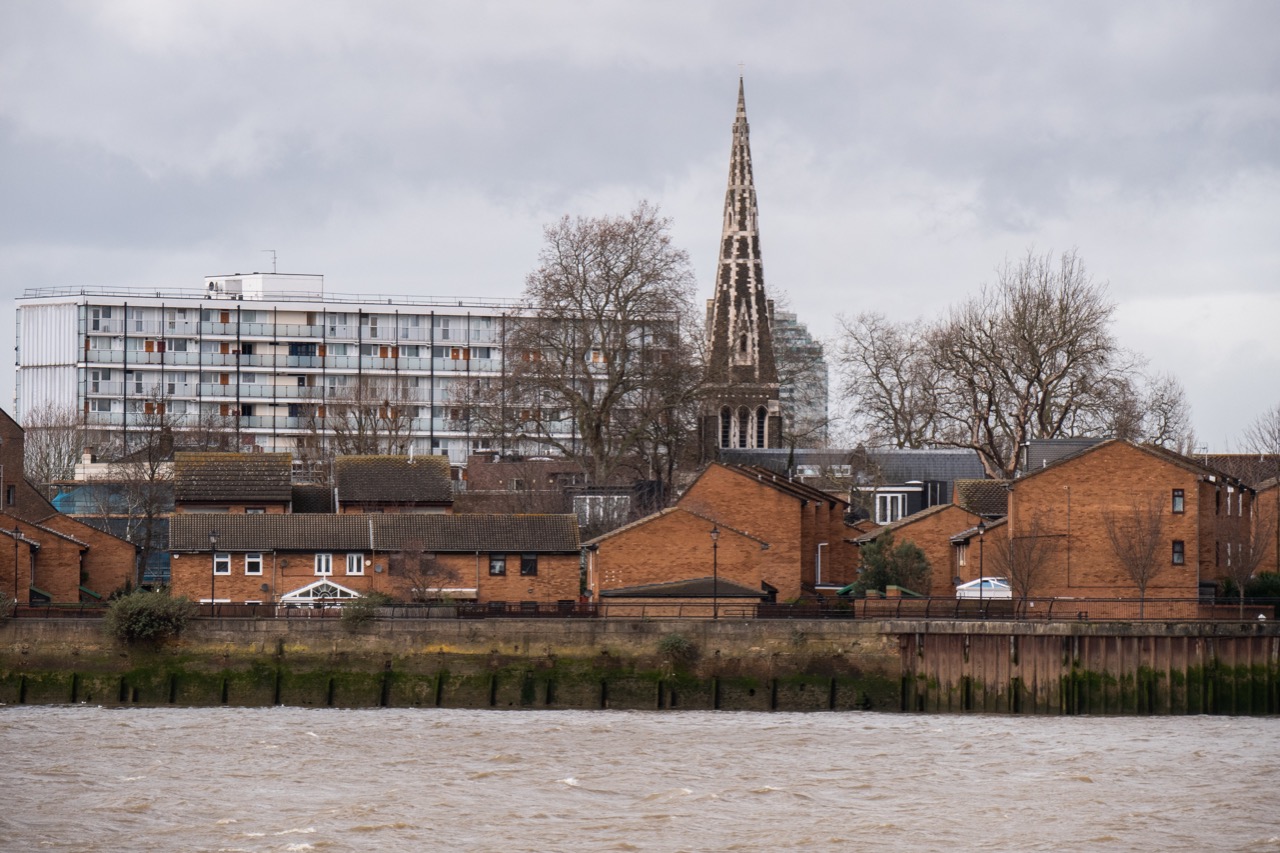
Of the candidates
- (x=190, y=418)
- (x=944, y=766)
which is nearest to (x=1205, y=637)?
(x=944, y=766)

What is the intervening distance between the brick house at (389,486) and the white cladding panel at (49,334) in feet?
163

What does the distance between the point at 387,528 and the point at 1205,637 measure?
27.7 meters

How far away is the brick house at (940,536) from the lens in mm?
76312

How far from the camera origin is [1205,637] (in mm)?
58156

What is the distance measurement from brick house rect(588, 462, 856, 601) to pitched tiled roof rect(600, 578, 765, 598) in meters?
1.19

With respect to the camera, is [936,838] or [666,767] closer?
[936,838]

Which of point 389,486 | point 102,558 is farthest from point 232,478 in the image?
A: point 102,558

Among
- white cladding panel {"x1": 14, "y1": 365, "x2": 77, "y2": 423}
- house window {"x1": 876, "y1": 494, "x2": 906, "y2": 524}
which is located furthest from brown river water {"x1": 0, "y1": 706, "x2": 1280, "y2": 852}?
white cladding panel {"x1": 14, "y1": 365, "x2": 77, "y2": 423}

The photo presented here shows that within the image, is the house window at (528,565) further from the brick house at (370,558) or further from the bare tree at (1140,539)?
the bare tree at (1140,539)

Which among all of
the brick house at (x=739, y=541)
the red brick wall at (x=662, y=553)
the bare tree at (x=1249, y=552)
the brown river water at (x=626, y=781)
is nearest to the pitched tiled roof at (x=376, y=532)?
the brick house at (x=739, y=541)

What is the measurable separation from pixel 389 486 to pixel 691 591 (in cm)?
1857

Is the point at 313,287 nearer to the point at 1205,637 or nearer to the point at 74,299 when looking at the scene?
the point at 74,299

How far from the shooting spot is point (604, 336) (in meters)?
89.7

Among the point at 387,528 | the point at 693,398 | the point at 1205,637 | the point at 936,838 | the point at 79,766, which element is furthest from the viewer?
the point at 693,398
